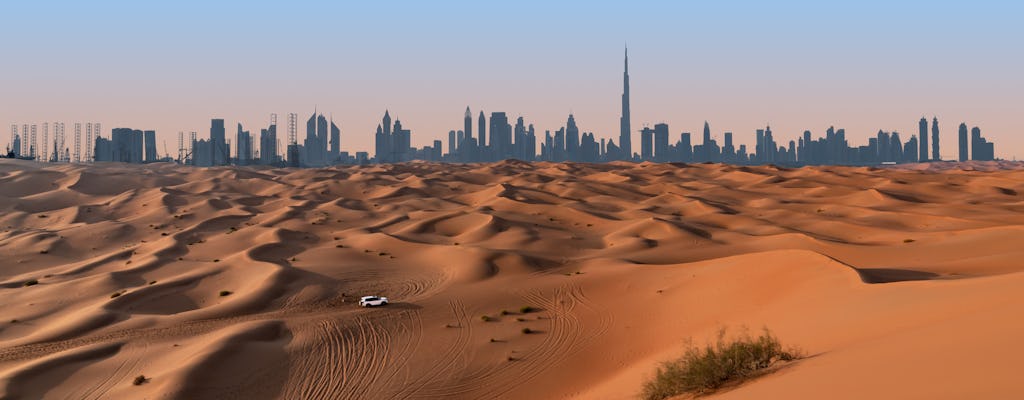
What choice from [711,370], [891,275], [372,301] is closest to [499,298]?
[372,301]

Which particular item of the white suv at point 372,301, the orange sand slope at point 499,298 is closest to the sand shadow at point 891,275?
the orange sand slope at point 499,298

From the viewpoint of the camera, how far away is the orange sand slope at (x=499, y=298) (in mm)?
15031

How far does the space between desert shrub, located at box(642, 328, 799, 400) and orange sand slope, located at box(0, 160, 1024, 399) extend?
698 mm

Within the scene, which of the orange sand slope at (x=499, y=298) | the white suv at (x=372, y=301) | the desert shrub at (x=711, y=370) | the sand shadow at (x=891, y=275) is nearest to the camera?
the desert shrub at (x=711, y=370)

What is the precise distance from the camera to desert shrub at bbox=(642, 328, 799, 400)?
13.2 m

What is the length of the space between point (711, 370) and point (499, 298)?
1598 centimetres

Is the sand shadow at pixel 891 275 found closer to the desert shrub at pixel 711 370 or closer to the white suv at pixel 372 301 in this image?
the desert shrub at pixel 711 370

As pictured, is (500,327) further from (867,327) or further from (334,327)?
(867,327)

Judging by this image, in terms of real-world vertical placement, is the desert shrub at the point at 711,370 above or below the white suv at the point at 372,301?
above

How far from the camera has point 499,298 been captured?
94.1 feet

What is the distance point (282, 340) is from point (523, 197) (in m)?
46.5

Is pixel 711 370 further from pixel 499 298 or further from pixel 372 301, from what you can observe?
pixel 372 301

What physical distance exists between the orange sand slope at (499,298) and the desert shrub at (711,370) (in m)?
0.70

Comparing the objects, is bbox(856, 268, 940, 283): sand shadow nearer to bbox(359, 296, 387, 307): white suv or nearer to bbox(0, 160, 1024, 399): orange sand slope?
bbox(0, 160, 1024, 399): orange sand slope
